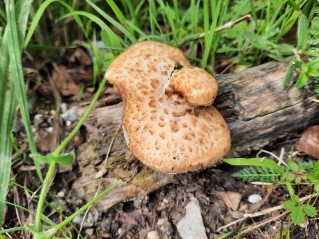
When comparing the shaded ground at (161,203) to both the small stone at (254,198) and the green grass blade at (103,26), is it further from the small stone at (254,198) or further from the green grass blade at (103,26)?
the green grass blade at (103,26)

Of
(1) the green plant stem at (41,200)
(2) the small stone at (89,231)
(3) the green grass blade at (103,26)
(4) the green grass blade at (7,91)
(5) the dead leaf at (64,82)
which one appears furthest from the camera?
(5) the dead leaf at (64,82)

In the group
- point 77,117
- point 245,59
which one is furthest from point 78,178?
point 245,59

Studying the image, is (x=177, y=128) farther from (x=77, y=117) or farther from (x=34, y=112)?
(x=34, y=112)

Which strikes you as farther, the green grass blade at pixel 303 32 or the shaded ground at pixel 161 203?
the shaded ground at pixel 161 203

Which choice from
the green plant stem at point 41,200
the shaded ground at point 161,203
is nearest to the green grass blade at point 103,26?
the shaded ground at point 161,203

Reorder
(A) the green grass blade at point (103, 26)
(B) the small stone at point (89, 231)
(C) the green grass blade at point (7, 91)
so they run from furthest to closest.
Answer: (A) the green grass blade at point (103, 26)
(B) the small stone at point (89, 231)
(C) the green grass blade at point (7, 91)

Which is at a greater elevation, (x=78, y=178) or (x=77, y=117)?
(x=77, y=117)

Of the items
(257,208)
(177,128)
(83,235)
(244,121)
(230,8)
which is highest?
(230,8)
